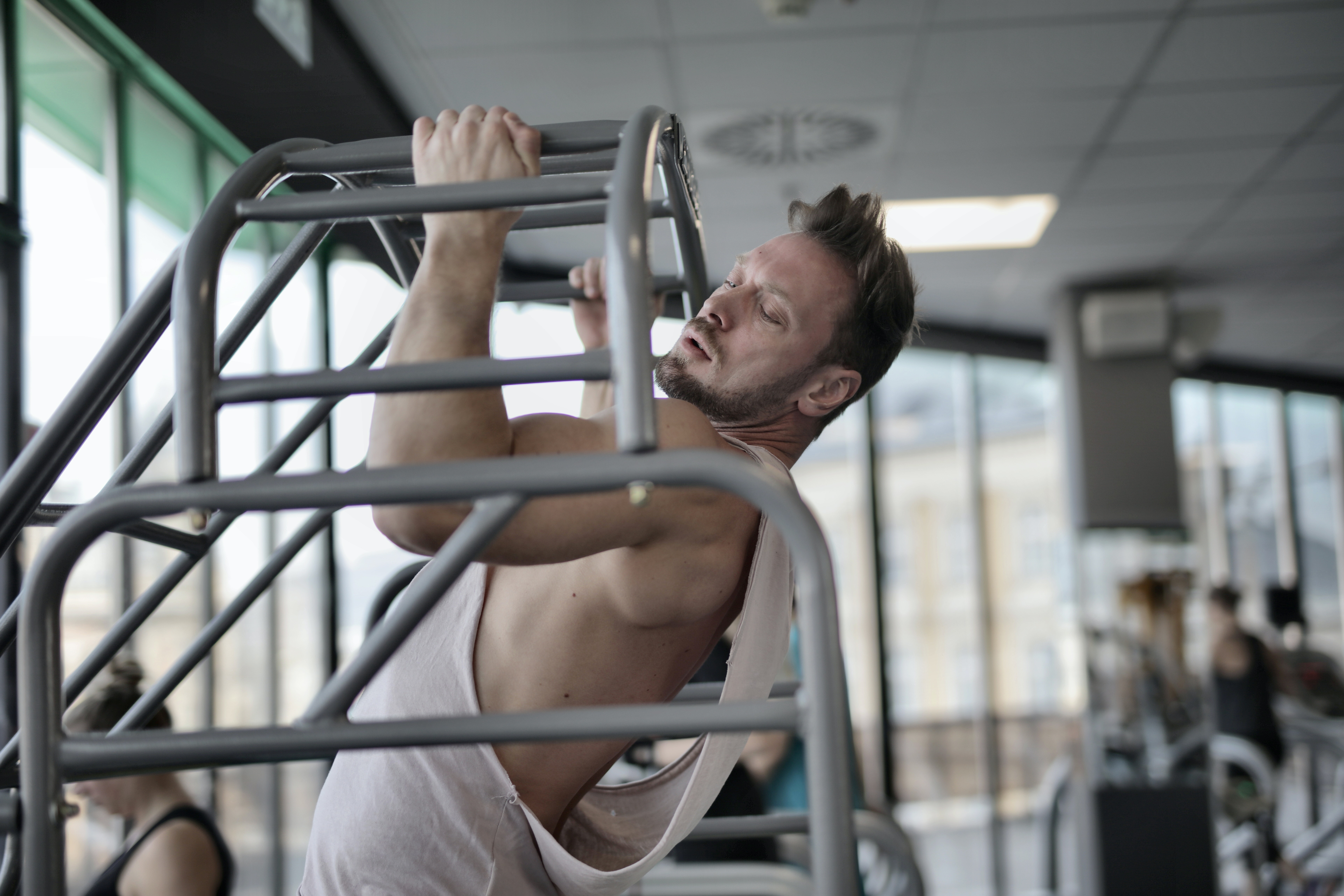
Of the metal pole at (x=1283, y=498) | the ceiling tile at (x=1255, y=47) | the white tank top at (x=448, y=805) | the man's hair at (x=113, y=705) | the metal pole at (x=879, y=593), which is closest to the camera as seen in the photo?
the white tank top at (x=448, y=805)

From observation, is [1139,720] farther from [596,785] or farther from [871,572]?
[596,785]

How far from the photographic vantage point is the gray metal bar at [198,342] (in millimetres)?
629

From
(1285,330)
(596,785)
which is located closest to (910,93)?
(596,785)

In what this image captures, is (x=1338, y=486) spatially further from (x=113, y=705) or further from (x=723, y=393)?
(x=113, y=705)

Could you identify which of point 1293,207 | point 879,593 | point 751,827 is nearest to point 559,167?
point 751,827

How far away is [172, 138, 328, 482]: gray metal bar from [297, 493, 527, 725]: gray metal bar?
13 cm

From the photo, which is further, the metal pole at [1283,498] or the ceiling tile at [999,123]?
the metal pole at [1283,498]

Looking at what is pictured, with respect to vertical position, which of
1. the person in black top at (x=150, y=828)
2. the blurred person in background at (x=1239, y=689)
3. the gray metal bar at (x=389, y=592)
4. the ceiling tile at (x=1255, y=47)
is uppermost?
the ceiling tile at (x=1255, y=47)

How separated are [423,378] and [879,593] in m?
5.16

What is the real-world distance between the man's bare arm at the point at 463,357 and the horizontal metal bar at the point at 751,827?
23.1 inches

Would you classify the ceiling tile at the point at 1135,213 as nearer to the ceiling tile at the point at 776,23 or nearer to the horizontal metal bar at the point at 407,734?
the ceiling tile at the point at 776,23

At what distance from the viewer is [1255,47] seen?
2922 millimetres

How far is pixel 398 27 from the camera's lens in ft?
8.93

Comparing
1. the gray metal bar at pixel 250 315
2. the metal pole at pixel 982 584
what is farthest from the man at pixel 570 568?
the metal pole at pixel 982 584
